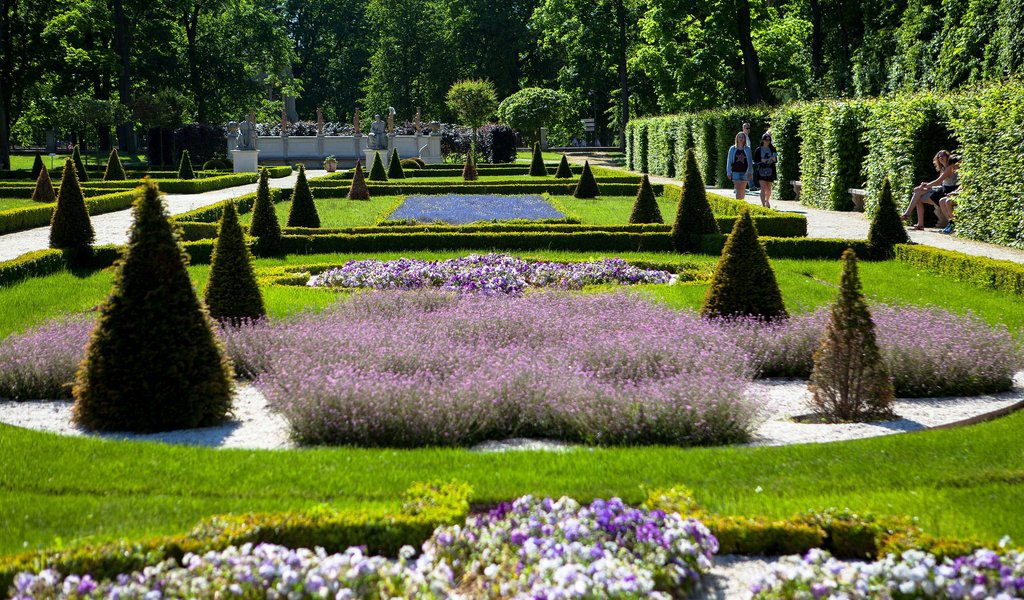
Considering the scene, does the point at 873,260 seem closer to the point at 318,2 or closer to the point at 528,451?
the point at 528,451

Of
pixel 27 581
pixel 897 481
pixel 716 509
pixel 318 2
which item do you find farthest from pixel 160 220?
pixel 318 2

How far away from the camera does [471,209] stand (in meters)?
24.8

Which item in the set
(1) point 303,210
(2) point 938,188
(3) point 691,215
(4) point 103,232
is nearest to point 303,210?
(1) point 303,210

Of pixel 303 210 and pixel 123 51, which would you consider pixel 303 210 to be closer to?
pixel 303 210

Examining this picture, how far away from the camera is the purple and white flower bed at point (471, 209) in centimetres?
2218

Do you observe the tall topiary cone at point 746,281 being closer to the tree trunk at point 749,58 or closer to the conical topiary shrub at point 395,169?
the conical topiary shrub at point 395,169

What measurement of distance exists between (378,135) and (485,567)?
4445cm

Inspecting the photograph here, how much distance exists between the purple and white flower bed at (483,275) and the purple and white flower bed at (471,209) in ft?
23.2

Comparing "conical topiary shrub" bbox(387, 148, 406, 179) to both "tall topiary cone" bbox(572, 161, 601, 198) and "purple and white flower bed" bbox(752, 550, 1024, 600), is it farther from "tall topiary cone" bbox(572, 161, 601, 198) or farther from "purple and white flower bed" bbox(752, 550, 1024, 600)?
"purple and white flower bed" bbox(752, 550, 1024, 600)

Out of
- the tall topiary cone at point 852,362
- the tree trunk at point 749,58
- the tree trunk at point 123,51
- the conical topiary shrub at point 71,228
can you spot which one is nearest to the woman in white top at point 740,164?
the conical topiary shrub at point 71,228

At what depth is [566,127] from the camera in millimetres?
71188

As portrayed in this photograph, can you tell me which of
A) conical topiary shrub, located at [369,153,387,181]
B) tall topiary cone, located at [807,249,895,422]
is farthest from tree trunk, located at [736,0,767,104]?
tall topiary cone, located at [807,249,895,422]

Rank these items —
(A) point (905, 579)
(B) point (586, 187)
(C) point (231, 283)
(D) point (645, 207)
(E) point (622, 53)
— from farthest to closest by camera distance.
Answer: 1. (E) point (622, 53)
2. (B) point (586, 187)
3. (D) point (645, 207)
4. (C) point (231, 283)
5. (A) point (905, 579)

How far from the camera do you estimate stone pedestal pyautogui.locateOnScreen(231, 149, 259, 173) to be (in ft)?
149
